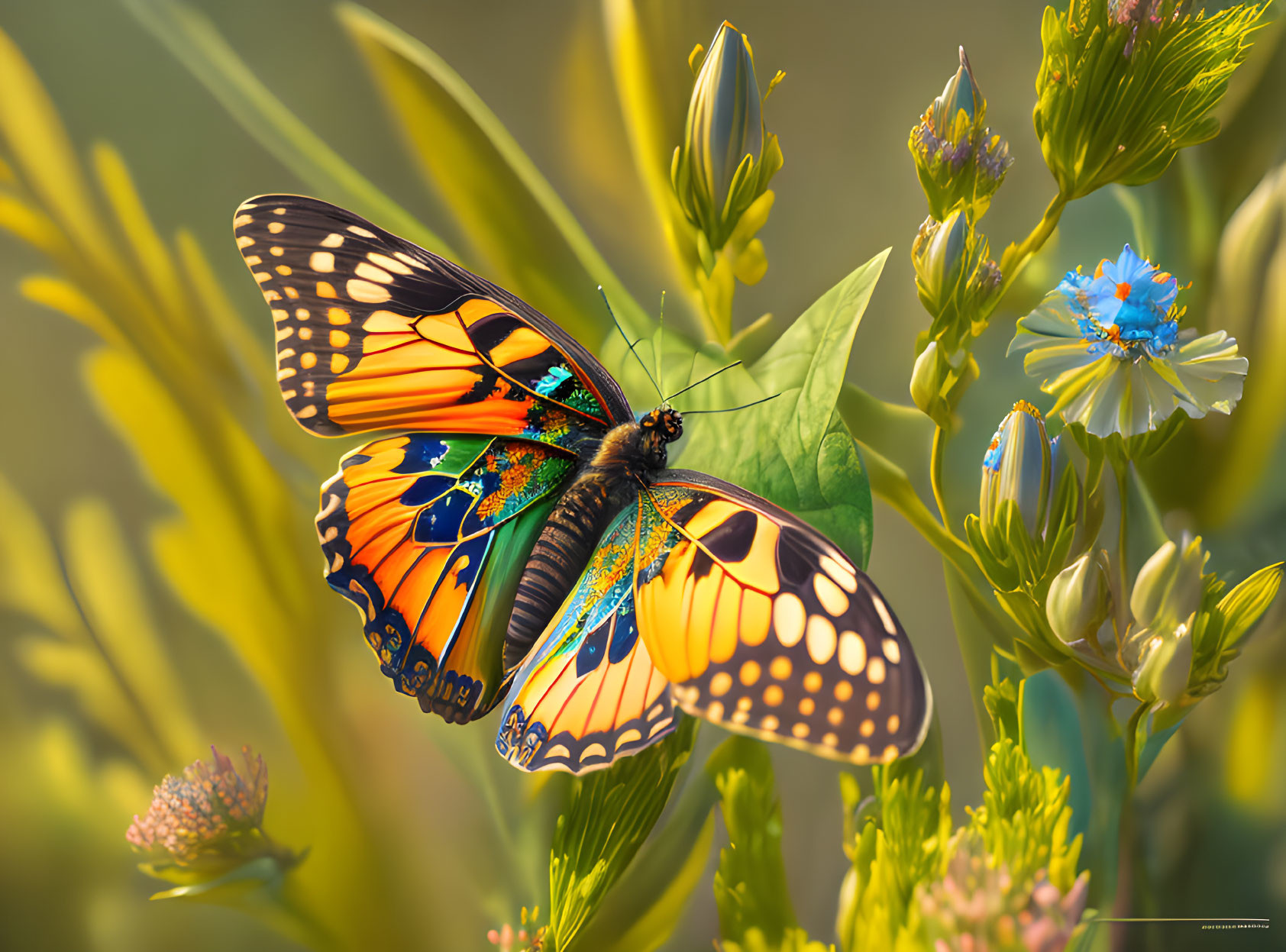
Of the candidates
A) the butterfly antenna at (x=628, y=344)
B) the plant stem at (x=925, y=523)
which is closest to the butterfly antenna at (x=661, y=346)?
the butterfly antenna at (x=628, y=344)

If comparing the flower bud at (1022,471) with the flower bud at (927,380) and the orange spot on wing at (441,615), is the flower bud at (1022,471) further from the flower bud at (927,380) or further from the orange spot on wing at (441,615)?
the orange spot on wing at (441,615)

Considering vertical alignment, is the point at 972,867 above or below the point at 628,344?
below

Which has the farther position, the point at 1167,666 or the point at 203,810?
the point at 203,810

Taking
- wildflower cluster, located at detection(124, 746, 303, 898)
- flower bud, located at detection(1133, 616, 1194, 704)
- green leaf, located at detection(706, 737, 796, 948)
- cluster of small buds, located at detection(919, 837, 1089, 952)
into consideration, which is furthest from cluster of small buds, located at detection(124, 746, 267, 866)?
flower bud, located at detection(1133, 616, 1194, 704)

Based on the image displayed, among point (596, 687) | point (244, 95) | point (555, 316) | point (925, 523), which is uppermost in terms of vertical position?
point (244, 95)

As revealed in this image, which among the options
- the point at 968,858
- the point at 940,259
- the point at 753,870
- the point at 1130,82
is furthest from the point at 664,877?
the point at 1130,82

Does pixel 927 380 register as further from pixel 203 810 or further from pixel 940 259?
pixel 203 810

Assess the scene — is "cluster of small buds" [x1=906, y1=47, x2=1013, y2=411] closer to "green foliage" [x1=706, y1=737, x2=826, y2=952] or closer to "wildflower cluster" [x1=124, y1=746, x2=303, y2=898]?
A: "green foliage" [x1=706, y1=737, x2=826, y2=952]
